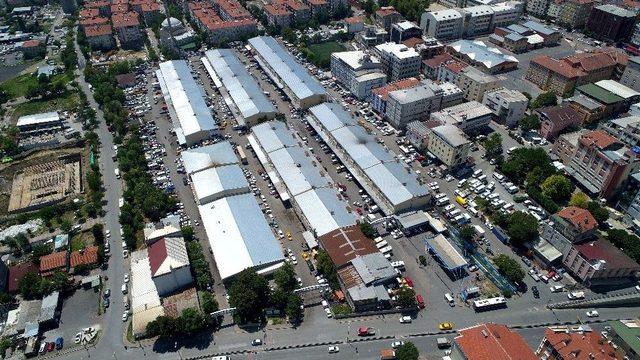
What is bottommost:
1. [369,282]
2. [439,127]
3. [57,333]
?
[57,333]

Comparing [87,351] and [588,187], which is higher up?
[588,187]

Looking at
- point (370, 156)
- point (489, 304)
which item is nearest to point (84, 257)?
point (370, 156)

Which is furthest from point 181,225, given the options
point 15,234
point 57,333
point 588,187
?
point 588,187

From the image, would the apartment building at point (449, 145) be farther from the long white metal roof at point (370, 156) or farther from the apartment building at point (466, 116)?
the long white metal roof at point (370, 156)

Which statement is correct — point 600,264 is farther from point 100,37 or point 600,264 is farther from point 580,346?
point 100,37

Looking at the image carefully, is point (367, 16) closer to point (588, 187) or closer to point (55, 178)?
point (588, 187)

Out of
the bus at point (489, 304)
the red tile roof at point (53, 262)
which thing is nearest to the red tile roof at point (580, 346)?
the bus at point (489, 304)
